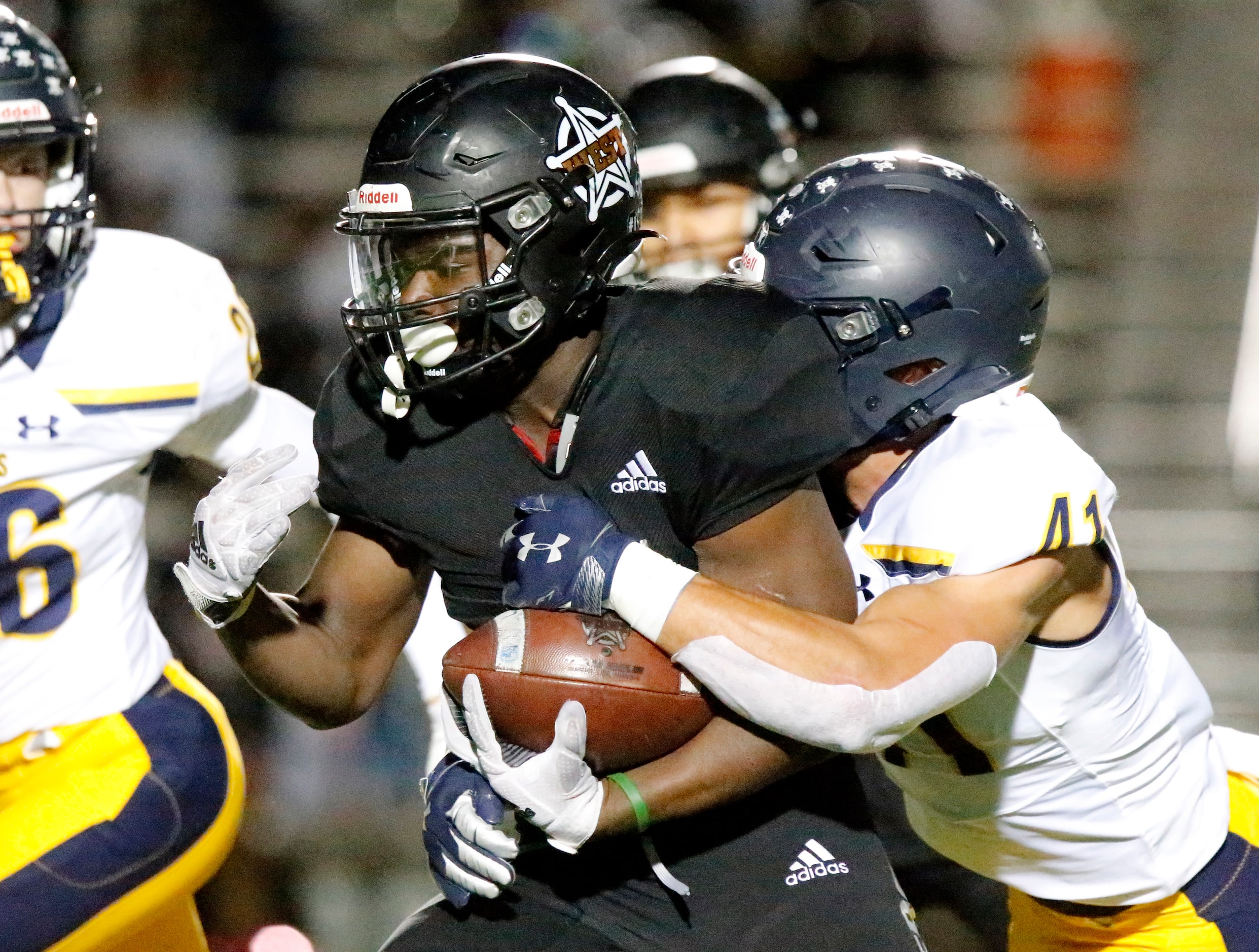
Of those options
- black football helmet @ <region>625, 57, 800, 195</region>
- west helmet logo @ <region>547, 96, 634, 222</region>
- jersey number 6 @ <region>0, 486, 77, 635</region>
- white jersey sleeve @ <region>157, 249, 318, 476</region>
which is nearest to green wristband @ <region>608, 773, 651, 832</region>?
west helmet logo @ <region>547, 96, 634, 222</region>

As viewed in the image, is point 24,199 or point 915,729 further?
point 24,199

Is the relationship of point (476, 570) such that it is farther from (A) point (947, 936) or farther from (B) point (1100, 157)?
(B) point (1100, 157)

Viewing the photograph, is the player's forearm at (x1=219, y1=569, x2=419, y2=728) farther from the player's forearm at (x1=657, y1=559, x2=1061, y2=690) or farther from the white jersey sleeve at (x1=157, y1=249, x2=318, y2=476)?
the player's forearm at (x1=657, y1=559, x2=1061, y2=690)

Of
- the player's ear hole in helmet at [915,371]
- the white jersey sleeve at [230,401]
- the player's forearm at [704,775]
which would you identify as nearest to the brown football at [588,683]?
the player's forearm at [704,775]

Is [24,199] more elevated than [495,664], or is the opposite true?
[24,199]

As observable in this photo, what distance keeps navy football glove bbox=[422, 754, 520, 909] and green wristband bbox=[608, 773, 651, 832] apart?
174 mm

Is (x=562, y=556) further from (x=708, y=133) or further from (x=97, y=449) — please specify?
(x=708, y=133)

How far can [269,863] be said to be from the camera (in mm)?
4203

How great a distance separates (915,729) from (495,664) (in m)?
0.69

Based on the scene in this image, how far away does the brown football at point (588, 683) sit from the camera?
1.83 m

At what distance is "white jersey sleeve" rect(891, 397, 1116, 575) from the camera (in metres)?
1.83

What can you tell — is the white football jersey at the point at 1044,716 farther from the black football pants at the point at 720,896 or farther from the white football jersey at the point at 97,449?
the white football jersey at the point at 97,449

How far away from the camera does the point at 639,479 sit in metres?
1.94

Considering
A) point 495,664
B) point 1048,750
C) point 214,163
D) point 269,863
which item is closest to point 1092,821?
point 1048,750
